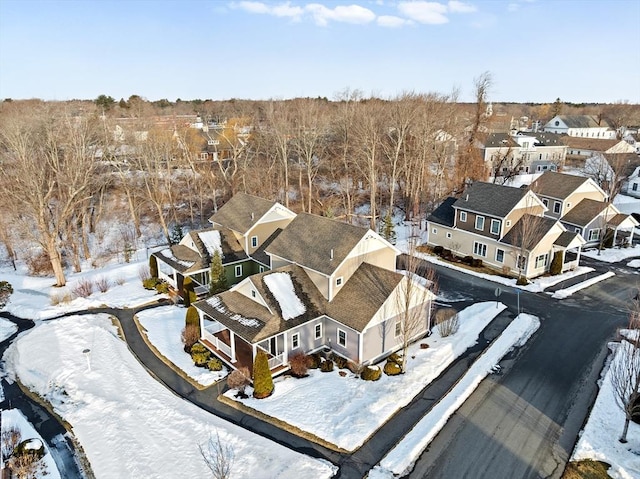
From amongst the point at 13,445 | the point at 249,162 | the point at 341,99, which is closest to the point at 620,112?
the point at 341,99

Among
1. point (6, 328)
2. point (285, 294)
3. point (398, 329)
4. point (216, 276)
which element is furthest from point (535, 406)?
point (6, 328)

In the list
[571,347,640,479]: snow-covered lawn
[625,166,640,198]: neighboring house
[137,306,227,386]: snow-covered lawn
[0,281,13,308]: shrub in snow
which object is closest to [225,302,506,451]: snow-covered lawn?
[137,306,227,386]: snow-covered lawn

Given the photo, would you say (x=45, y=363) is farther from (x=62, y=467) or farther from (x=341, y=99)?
(x=341, y=99)

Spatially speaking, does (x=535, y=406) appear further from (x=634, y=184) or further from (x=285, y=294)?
(x=634, y=184)

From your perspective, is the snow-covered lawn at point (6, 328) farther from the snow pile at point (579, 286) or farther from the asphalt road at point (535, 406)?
the snow pile at point (579, 286)

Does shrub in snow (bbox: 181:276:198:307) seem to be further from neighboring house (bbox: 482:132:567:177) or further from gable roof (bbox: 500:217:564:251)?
neighboring house (bbox: 482:132:567:177)

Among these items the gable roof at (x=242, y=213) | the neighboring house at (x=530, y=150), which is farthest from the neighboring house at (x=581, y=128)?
the gable roof at (x=242, y=213)
